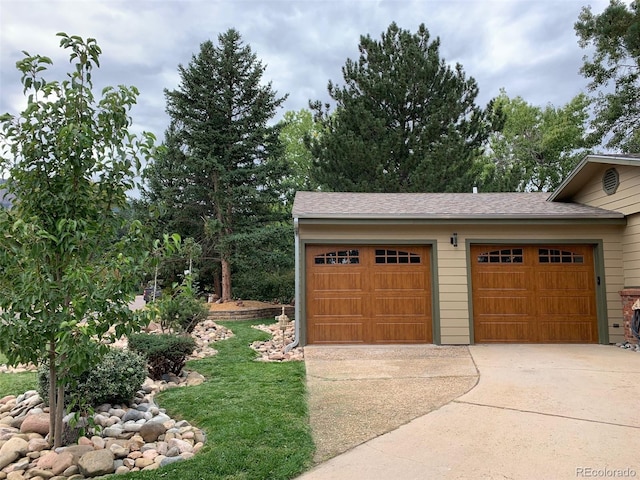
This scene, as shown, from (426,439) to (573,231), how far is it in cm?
636

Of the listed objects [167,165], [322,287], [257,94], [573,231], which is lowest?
[322,287]

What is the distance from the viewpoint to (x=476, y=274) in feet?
26.8

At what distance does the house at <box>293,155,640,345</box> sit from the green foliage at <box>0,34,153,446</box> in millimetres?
4718

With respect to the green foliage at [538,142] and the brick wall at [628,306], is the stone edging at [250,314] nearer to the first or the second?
the brick wall at [628,306]

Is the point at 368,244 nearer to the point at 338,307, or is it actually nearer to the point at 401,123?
the point at 338,307

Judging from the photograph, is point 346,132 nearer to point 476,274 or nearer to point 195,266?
point 195,266

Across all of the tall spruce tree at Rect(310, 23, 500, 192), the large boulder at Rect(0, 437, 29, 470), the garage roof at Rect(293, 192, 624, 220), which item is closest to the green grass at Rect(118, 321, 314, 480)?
the large boulder at Rect(0, 437, 29, 470)

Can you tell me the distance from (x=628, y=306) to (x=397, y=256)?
4.23m

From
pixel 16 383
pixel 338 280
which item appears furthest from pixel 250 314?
pixel 16 383

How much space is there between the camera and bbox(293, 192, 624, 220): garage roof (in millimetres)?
7840

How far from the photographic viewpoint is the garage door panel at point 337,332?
795cm

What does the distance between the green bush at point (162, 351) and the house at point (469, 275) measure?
2.56 meters

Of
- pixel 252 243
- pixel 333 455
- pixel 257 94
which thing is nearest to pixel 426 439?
pixel 333 455

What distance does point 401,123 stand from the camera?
16969 millimetres
